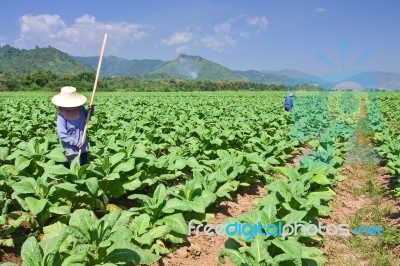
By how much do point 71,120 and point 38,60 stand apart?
198490 millimetres

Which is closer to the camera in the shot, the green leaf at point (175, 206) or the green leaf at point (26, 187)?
the green leaf at point (26, 187)

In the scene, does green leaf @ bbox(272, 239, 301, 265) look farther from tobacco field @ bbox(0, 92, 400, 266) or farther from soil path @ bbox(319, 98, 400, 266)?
soil path @ bbox(319, 98, 400, 266)

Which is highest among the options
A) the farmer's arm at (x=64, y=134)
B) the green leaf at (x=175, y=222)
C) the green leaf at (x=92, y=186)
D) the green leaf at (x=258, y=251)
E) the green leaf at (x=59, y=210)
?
the farmer's arm at (x=64, y=134)

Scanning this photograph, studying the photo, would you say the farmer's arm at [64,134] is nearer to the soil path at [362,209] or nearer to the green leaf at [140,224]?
the green leaf at [140,224]

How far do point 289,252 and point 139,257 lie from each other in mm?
1164

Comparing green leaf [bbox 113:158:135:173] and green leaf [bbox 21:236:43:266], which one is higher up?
green leaf [bbox 113:158:135:173]

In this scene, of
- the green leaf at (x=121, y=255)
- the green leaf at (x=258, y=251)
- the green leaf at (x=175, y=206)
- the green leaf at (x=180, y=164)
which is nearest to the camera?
the green leaf at (x=258, y=251)

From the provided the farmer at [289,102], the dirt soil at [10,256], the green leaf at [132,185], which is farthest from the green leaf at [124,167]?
the farmer at [289,102]

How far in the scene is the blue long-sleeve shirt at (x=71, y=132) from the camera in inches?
213

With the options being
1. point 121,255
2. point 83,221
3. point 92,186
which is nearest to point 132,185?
point 92,186

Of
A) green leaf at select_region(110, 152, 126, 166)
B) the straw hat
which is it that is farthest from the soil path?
the straw hat

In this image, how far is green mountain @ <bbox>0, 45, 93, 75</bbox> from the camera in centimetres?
17712

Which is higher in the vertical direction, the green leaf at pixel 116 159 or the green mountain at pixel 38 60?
the green mountain at pixel 38 60

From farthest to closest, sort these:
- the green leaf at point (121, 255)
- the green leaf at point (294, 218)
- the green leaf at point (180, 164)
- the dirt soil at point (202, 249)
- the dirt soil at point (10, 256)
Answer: the green leaf at point (180, 164) < the dirt soil at point (202, 249) < the dirt soil at point (10, 256) < the green leaf at point (294, 218) < the green leaf at point (121, 255)
